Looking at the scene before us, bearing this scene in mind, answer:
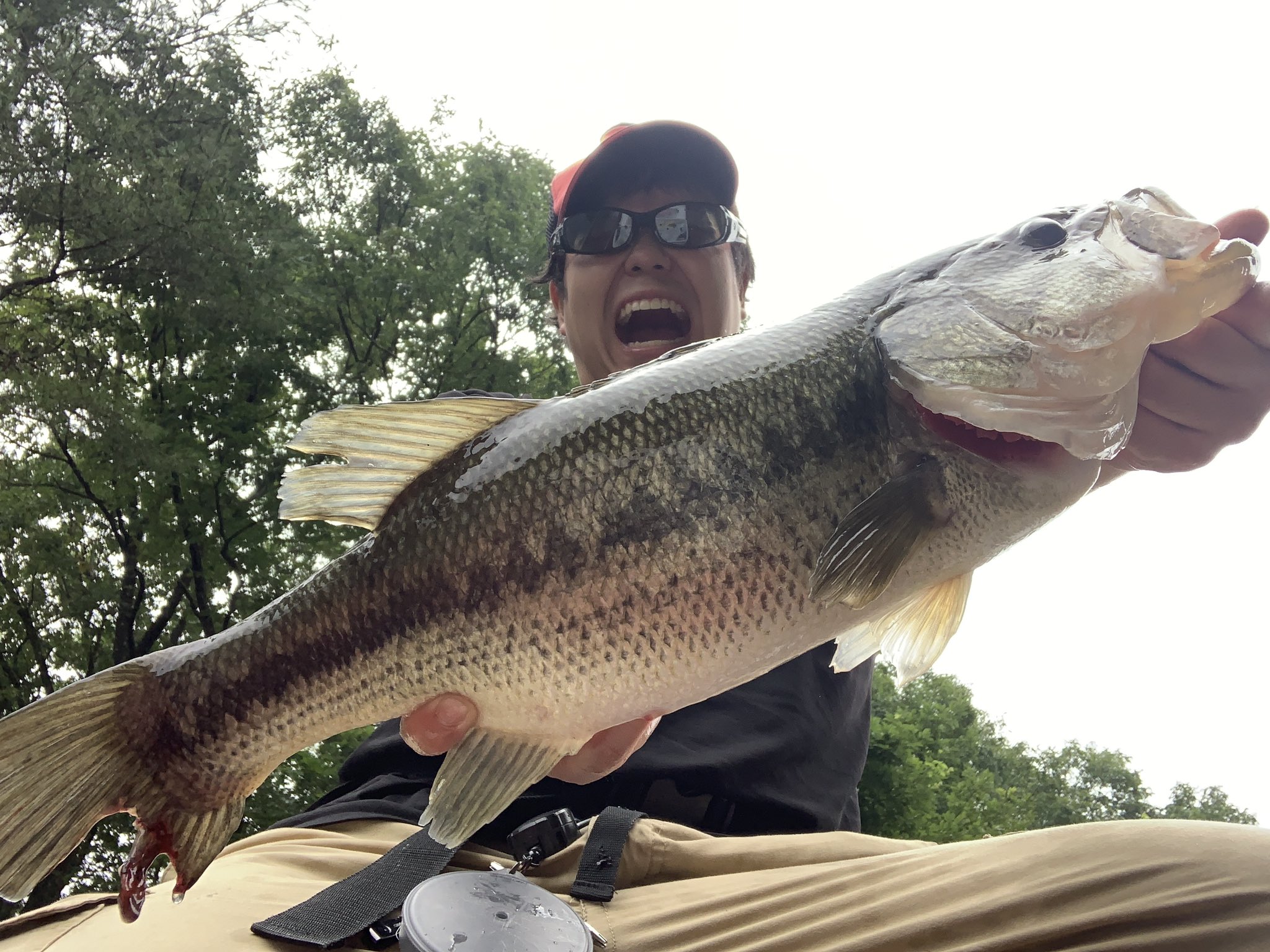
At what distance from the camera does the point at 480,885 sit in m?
2.00

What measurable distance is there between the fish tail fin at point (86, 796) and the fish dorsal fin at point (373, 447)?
0.50m

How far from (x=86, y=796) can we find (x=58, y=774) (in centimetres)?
7

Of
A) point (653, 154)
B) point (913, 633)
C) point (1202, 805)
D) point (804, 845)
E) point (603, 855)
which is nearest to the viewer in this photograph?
point (913, 633)

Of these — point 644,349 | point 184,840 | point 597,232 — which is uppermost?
point 597,232

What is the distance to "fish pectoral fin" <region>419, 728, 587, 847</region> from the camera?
1.73 metres

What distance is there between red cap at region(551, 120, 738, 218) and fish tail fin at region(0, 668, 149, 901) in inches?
117

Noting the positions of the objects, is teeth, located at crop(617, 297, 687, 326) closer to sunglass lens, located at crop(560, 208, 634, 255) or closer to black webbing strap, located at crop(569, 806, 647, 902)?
sunglass lens, located at crop(560, 208, 634, 255)

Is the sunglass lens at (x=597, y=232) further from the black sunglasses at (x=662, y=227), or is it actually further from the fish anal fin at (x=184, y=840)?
the fish anal fin at (x=184, y=840)

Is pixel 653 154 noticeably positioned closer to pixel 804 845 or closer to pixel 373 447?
pixel 373 447

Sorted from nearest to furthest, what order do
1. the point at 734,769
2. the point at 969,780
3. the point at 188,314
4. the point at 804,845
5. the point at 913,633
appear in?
the point at 913,633 < the point at 804,845 < the point at 734,769 < the point at 188,314 < the point at 969,780

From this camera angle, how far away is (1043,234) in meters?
1.87

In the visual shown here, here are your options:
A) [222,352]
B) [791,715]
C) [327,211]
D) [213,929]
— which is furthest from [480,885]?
[327,211]

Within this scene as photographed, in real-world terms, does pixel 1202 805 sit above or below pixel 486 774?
below

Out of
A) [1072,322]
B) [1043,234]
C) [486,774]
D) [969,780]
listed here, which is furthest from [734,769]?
[969,780]
